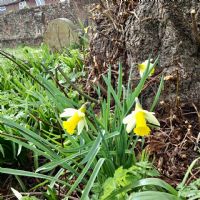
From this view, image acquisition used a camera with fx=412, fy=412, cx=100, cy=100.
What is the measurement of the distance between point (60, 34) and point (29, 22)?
6.97 m

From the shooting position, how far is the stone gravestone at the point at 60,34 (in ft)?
19.7

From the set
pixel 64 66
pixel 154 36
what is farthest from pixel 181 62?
pixel 64 66

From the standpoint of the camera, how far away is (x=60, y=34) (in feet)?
20.6

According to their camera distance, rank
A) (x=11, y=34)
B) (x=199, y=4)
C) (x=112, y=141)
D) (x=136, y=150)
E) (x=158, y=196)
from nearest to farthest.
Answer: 1. (x=158, y=196)
2. (x=112, y=141)
3. (x=136, y=150)
4. (x=199, y=4)
5. (x=11, y=34)

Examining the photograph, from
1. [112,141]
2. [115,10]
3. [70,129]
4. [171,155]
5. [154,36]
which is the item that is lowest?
[171,155]

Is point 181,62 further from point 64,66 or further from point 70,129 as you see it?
point 64,66

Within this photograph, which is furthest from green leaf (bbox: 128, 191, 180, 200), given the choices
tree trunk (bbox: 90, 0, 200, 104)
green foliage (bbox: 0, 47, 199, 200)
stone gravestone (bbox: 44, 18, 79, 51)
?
stone gravestone (bbox: 44, 18, 79, 51)

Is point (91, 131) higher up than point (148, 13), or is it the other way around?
point (148, 13)

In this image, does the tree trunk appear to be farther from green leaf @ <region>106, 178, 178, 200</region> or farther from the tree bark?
green leaf @ <region>106, 178, 178, 200</region>

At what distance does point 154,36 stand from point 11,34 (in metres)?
12.3

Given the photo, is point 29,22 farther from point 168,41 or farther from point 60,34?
point 168,41

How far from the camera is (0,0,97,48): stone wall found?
11633mm

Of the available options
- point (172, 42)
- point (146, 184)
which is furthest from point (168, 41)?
point (146, 184)

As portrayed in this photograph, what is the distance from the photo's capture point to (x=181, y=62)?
6.40 feet
